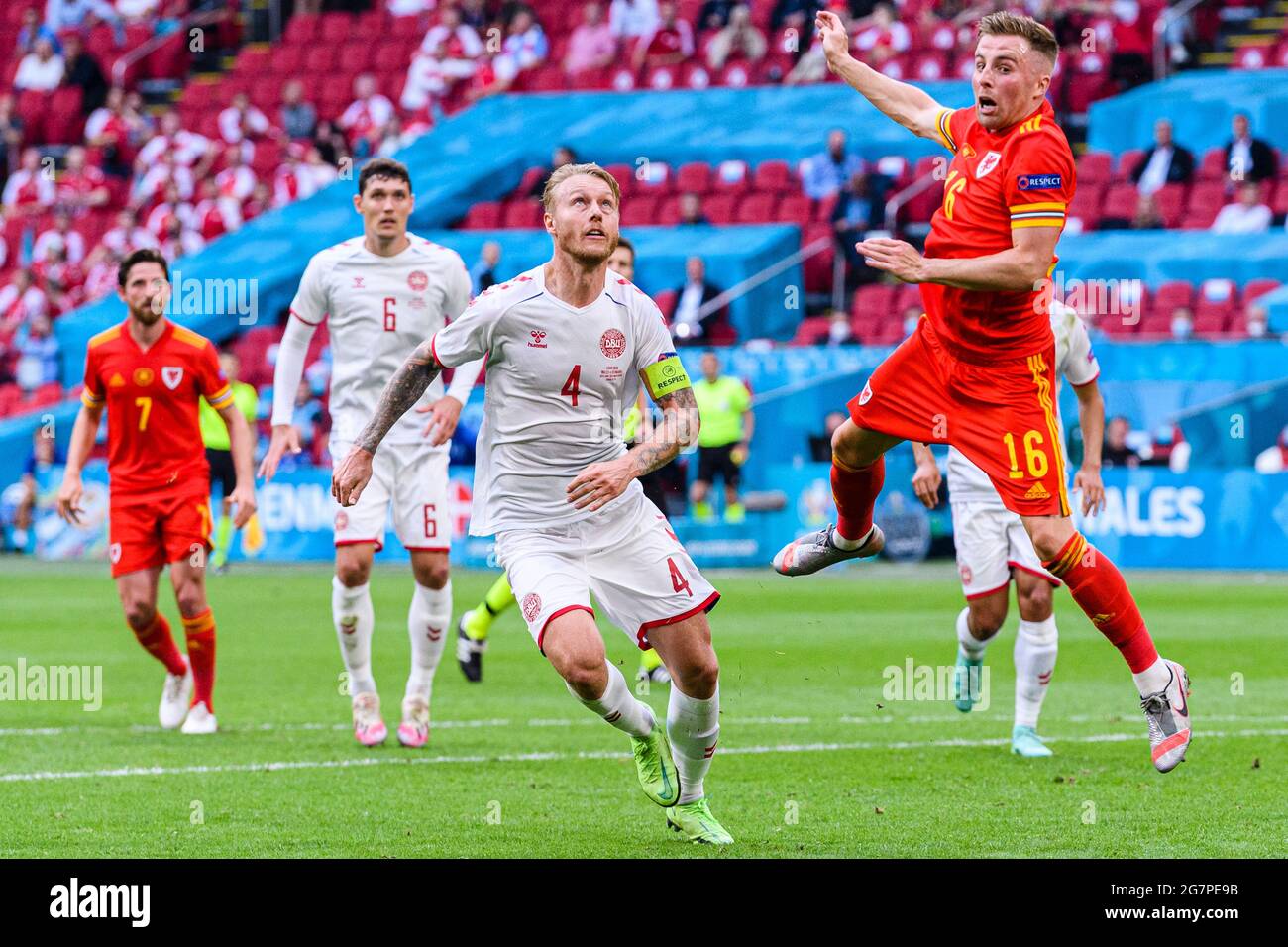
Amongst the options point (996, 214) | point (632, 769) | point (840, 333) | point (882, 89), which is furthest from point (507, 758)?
point (840, 333)

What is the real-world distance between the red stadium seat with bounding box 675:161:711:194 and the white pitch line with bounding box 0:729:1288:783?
1889cm

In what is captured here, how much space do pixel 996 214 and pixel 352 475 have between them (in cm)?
257

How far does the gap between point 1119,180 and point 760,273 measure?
4777 mm

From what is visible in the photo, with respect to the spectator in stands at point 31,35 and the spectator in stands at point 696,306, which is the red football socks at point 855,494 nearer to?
the spectator in stands at point 696,306

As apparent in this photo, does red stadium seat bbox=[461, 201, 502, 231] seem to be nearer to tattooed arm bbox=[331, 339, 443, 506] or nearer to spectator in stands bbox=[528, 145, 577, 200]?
spectator in stands bbox=[528, 145, 577, 200]

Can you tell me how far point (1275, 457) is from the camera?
70.5ft

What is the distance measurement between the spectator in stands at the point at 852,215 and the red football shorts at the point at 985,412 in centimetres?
1771

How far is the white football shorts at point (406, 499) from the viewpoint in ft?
33.6

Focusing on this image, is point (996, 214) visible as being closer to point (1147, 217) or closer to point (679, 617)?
point (679, 617)

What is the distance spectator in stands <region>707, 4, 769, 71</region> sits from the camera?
30.4 metres

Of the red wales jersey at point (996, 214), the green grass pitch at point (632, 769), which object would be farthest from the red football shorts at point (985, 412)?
the green grass pitch at point (632, 769)

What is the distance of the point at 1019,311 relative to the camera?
25.5 ft
